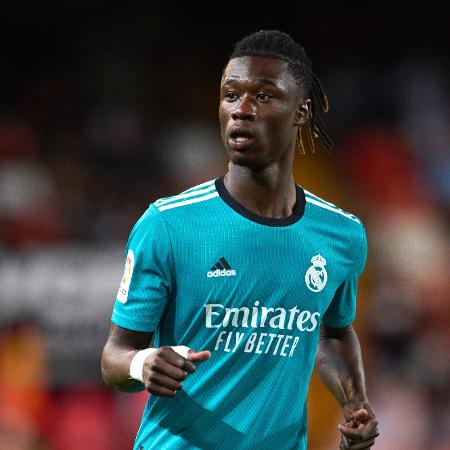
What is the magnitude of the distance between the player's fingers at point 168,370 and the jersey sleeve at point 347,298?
3.50 feet

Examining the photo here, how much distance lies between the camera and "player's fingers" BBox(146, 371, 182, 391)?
2.63 m

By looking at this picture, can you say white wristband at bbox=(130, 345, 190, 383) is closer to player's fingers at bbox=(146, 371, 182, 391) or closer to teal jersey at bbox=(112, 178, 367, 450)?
player's fingers at bbox=(146, 371, 182, 391)

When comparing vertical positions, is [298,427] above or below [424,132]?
below

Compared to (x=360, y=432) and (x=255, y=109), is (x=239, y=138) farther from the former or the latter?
(x=360, y=432)

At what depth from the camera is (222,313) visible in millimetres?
3123

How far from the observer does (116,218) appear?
8.34 meters

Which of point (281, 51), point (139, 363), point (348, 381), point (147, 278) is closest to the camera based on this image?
point (139, 363)

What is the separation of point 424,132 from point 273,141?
6.46 meters

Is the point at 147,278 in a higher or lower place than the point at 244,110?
lower

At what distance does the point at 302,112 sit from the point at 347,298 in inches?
27.7

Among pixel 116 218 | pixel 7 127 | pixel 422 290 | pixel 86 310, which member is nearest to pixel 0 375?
pixel 86 310

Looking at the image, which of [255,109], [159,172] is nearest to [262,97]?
[255,109]

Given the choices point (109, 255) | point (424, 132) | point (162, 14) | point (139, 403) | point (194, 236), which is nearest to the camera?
point (194, 236)

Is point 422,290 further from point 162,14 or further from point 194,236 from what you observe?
point 194,236
